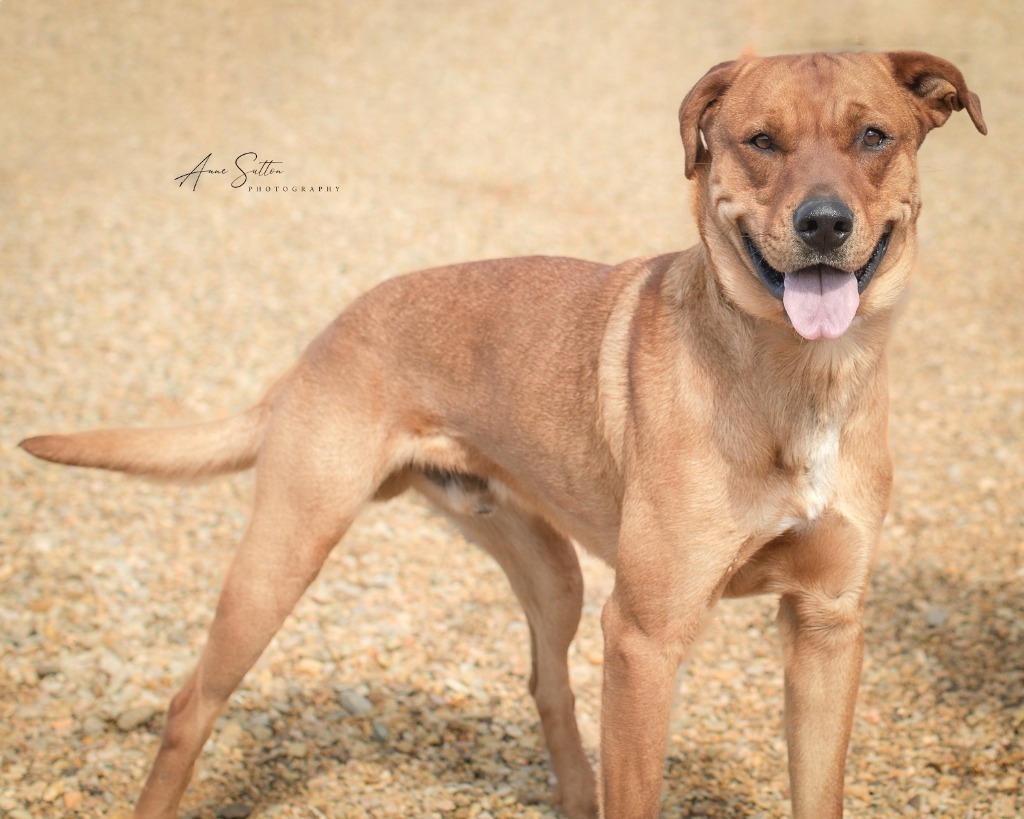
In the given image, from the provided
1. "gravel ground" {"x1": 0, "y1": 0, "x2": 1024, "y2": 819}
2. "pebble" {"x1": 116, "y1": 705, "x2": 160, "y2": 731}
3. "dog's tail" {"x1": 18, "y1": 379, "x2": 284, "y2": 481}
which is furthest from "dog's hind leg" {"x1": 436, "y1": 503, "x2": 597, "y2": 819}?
"pebble" {"x1": 116, "y1": 705, "x2": 160, "y2": 731}

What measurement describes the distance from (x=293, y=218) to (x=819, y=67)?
7.83m

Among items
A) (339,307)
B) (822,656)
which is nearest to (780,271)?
(822,656)

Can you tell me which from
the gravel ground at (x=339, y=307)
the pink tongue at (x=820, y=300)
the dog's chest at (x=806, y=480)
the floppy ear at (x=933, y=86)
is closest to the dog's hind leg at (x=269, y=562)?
the gravel ground at (x=339, y=307)

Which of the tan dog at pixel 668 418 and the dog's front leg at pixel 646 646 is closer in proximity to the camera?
the tan dog at pixel 668 418

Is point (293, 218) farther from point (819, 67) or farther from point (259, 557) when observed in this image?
point (819, 67)

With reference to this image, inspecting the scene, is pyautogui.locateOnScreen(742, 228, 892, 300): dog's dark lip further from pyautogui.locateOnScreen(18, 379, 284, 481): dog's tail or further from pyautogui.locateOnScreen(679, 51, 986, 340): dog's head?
pyautogui.locateOnScreen(18, 379, 284, 481): dog's tail

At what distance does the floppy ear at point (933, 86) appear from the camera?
2822mm

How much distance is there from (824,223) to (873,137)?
36 cm

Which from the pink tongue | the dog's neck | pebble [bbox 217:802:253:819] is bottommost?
pebble [bbox 217:802:253:819]

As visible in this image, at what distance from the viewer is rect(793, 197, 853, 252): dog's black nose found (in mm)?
2518

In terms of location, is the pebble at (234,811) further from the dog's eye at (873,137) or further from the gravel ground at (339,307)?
the dog's eye at (873,137)

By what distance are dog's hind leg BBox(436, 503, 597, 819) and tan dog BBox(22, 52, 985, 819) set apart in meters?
0.20

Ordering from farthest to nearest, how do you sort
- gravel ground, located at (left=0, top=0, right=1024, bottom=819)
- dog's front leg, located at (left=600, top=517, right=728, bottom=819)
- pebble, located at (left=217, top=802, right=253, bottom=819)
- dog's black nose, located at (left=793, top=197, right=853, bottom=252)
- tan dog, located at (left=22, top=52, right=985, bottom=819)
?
gravel ground, located at (left=0, top=0, right=1024, bottom=819) < pebble, located at (left=217, top=802, right=253, bottom=819) < dog's front leg, located at (left=600, top=517, right=728, bottom=819) < tan dog, located at (left=22, top=52, right=985, bottom=819) < dog's black nose, located at (left=793, top=197, right=853, bottom=252)

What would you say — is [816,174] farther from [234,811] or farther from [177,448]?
[234,811]
